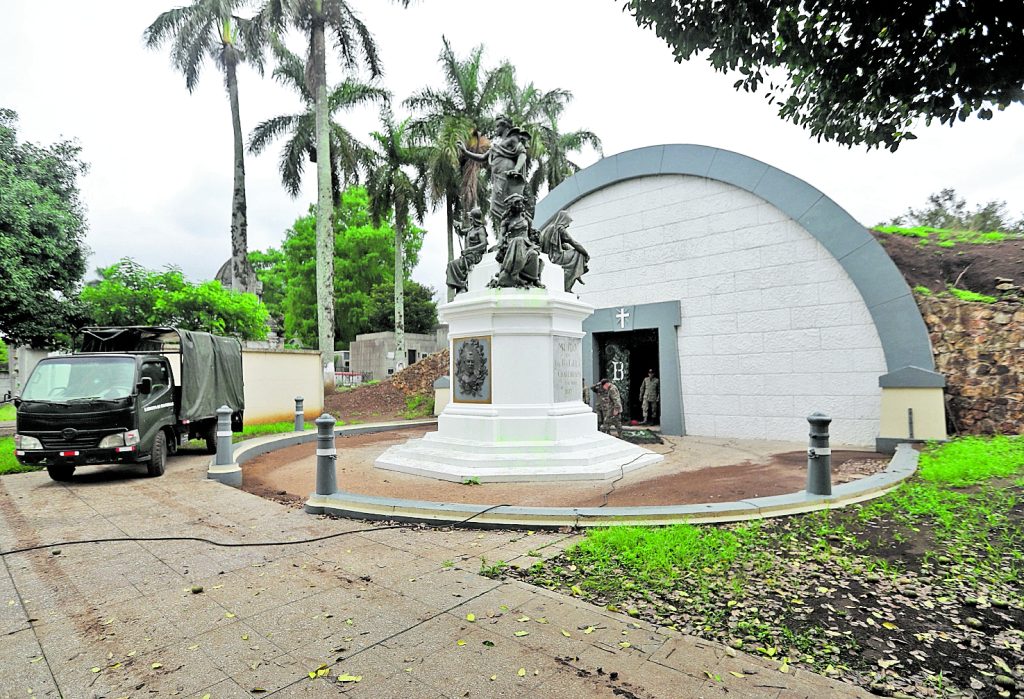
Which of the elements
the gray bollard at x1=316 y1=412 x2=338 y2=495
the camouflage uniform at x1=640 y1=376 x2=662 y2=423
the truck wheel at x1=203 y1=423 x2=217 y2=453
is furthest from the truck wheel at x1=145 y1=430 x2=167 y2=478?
the camouflage uniform at x1=640 y1=376 x2=662 y2=423

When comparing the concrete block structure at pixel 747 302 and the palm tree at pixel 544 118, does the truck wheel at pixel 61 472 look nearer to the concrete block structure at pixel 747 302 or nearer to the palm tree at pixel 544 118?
the concrete block structure at pixel 747 302

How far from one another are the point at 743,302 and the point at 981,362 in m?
4.50

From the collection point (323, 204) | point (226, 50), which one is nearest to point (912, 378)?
point (323, 204)

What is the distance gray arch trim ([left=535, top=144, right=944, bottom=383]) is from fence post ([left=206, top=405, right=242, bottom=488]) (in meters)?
11.3

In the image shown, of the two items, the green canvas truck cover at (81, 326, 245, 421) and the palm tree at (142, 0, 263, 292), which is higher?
the palm tree at (142, 0, 263, 292)

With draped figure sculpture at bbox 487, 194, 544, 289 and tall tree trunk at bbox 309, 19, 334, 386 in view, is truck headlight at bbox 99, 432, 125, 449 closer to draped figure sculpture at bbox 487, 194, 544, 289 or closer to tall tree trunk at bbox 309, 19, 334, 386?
draped figure sculpture at bbox 487, 194, 544, 289

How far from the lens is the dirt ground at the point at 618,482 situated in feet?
21.8

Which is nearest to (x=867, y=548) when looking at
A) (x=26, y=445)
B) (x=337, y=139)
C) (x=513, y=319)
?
(x=513, y=319)

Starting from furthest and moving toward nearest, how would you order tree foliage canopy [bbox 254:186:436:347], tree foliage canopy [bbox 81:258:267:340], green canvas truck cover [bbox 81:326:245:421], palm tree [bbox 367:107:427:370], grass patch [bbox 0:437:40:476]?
1. tree foliage canopy [bbox 254:186:436:347]
2. palm tree [bbox 367:107:427:370]
3. tree foliage canopy [bbox 81:258:267:340]
4. green canvas truck cover [bbox 81:326:245:421]
5. grass patch [bbox 0:437:40:476]

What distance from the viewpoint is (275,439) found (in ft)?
41.1

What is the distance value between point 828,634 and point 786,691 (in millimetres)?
756

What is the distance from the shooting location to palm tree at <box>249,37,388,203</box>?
24766mm

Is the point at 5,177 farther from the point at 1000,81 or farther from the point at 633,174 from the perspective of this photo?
the point at 1000,81

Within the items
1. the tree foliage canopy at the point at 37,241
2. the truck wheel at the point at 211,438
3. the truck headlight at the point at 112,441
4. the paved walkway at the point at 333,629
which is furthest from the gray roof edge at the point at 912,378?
the tree foliage canopy at the point at 37,241
